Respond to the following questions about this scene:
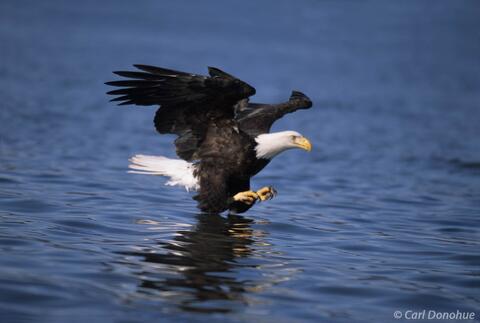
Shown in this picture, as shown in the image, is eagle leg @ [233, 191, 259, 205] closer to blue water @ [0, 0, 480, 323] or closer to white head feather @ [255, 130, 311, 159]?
blue water @ [0, 0, 480, 323]

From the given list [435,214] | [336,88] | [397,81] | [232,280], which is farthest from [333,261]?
[397,81]

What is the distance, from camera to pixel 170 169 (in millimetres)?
7105

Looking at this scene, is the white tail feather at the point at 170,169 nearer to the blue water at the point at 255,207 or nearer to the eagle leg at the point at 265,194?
the blue water at the point at 255,207

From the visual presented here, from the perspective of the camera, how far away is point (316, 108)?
54.5 ft

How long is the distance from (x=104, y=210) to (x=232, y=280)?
227 centimetres

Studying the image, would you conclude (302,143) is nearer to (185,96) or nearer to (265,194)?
(265,194)

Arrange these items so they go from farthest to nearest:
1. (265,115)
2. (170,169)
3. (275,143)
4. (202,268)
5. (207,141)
A: (265,115), (170,169), (207,141), (275,143), (202,268)

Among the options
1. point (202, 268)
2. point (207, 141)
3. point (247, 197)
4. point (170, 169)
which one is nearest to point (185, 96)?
point (207, 141)

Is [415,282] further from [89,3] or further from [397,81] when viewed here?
[89,3]

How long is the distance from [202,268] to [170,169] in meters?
2.09

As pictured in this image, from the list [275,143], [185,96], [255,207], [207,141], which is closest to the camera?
[185,96]

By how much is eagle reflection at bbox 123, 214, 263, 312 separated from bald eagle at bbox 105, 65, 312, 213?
0.38 metres

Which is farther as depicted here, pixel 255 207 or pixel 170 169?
pixel 255 207

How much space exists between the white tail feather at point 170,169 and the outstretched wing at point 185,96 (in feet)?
0.50
